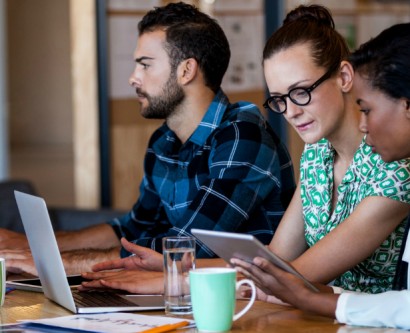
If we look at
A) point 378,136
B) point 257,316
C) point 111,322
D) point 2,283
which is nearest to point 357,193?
point 378,136

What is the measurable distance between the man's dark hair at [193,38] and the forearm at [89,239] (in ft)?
2.09

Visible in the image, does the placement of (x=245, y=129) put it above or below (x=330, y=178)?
above

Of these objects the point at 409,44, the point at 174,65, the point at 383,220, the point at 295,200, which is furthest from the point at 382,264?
the point at 174,65

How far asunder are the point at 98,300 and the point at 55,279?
10cm

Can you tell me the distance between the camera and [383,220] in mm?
1368

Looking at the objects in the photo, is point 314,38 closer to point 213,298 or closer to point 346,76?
point 346,76

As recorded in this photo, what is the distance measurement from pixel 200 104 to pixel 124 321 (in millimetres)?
1095

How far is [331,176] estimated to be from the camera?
1.61m

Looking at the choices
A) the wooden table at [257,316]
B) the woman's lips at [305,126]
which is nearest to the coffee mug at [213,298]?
the wooden table at [257,316]

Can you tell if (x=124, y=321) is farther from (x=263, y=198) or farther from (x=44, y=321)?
(x=263, y=198)

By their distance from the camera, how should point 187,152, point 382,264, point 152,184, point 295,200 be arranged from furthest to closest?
1. point 152,184
2. point 187,152
3. point 295,200
4. point 382,264

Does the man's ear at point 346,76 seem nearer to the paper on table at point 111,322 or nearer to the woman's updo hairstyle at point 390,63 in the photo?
the woman's updo hairstyle at point 390,63

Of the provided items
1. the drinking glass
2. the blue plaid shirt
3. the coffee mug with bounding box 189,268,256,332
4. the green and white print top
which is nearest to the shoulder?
the blue plaid shirt

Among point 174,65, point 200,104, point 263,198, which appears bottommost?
point 263,198
